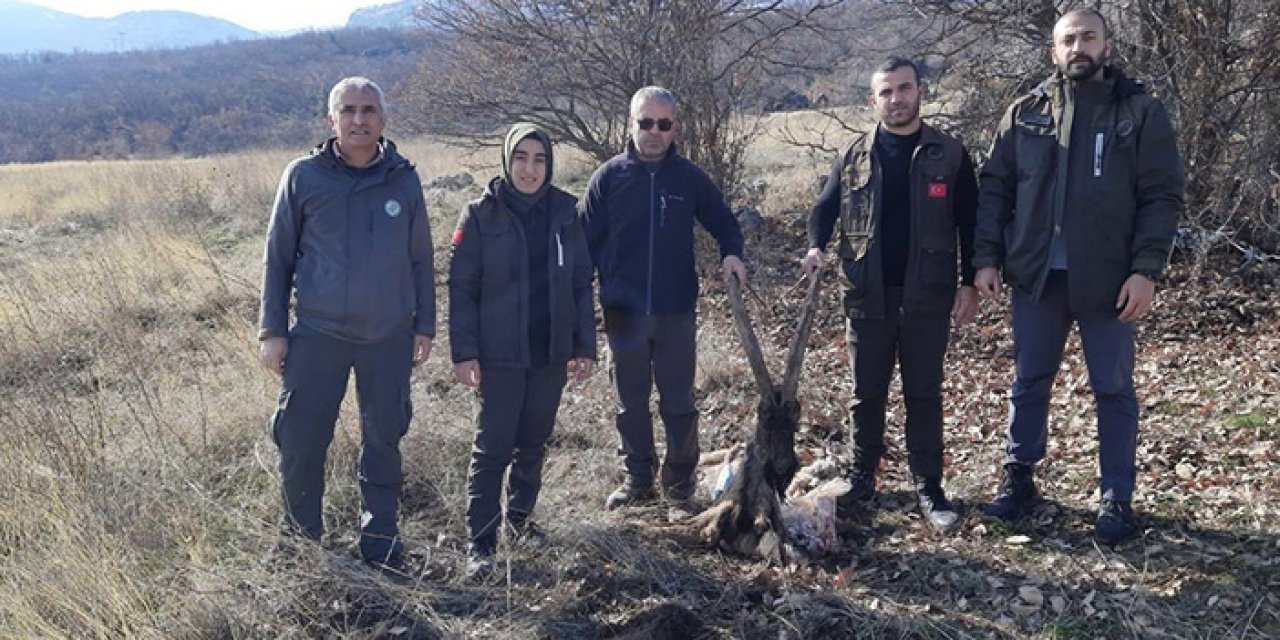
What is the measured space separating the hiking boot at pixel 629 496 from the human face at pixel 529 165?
1801 mm

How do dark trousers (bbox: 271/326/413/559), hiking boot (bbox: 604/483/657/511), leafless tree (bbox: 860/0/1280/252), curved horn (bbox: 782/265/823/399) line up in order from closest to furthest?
dark trousers (bbox: 271/326/413/559) < curved horn (bbox: 782/265/823/399) < hiking boot (bbox: 604/483/657/511) < leafless tree (bbox: 860/0/1280/252)

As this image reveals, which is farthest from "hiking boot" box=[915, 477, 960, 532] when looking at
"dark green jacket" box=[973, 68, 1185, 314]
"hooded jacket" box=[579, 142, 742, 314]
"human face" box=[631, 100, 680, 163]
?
"human face" box=[631, 100, 680, 163]

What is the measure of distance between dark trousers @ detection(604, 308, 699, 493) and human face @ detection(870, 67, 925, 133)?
1.38 meters

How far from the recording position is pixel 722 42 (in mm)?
10578

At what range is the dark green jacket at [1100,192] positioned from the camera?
3.71 meters

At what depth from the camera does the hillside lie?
57750 millimetres

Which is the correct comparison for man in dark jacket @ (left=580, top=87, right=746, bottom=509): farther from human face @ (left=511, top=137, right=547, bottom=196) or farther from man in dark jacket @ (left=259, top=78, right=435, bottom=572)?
man in dark jacket @ (left=259, top=78, right=435, bottom=572)

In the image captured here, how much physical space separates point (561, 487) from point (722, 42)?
696cm

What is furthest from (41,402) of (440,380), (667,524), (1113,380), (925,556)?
(1113,380)

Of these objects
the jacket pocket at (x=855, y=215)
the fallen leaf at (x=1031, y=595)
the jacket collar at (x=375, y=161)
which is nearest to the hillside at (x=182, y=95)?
the jacket collar at (x=375, y=161)

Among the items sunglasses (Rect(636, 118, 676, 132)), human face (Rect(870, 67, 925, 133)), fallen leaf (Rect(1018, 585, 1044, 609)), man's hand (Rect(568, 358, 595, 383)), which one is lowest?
fallen leaf (Rect(1018, 585, 1044, 609))

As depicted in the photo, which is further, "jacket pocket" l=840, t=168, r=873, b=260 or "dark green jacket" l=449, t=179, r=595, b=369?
"jacket pocket" l=840, t=168, r=873, b=260

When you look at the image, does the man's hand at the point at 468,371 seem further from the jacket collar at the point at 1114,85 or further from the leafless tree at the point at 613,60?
the leafless tree at the point at 613,60

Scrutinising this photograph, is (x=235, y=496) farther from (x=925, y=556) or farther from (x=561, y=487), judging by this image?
(x=925, y=556)
